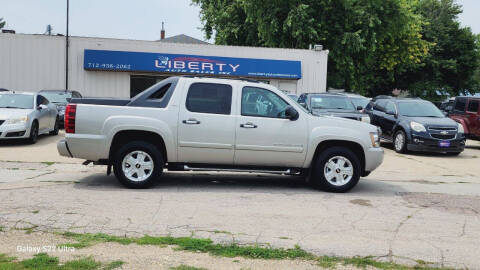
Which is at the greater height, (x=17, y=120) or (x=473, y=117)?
(x=473, y=117)

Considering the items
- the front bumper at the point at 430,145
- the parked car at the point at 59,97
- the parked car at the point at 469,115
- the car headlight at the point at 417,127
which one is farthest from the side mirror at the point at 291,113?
the parked car at the point at 59,97

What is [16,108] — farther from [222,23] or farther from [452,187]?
[222,23]

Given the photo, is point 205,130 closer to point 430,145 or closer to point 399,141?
point 430,145

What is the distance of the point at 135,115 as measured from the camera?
7578 mm

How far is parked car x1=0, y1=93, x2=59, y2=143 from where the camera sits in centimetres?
1321

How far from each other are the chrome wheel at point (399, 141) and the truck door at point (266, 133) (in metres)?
8.01

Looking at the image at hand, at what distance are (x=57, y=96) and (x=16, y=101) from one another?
5.76 metres

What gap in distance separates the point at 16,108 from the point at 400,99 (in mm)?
12050

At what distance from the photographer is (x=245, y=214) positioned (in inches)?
248

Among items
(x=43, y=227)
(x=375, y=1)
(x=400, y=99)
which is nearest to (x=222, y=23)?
(x=375, y=1)

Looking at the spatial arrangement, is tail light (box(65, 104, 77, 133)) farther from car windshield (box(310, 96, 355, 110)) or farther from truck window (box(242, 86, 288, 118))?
car windshield (box(310, 96, 355, 110))

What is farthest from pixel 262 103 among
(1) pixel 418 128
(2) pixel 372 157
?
(1) pixel 418 128

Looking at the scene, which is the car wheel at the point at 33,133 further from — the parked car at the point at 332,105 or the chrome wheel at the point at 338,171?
the chrome wheel at the point at 338,171

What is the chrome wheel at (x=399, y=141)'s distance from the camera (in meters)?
15.0
